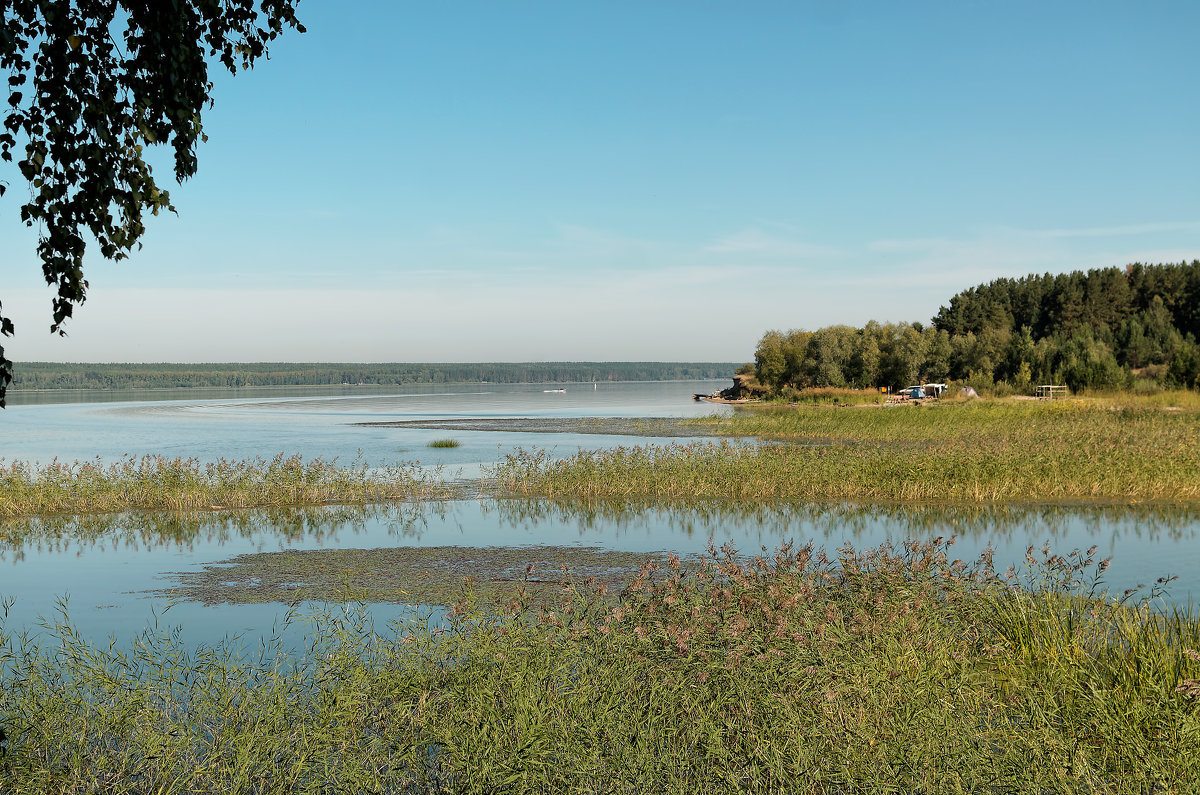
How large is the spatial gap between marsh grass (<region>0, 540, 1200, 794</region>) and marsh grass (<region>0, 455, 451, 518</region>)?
1468 centimetres

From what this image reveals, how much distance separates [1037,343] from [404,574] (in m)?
87.9

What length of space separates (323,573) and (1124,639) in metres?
11.2

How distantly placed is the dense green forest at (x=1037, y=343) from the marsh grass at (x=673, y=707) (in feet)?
195

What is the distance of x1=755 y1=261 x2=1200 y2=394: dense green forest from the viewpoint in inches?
2776

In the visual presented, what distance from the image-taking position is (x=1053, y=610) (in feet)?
29.0

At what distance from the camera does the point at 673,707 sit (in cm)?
686

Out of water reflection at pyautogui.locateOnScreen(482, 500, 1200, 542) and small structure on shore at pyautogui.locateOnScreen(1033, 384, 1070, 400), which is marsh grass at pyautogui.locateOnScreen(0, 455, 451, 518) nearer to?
water reflection at pyautogui.locateOnScreen(482, 500, 1200, 542)

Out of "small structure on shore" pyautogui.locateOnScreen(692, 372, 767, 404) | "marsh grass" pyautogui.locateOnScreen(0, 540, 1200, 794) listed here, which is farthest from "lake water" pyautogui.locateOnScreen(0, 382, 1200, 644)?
"small structure on shore" pyautogui.locateOnScreen(692, 372, 767, 404)

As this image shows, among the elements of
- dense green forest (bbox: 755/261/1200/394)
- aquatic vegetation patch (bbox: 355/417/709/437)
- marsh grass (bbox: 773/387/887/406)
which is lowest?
aquatic vegetation patch (bbox: 355/417/709/437)

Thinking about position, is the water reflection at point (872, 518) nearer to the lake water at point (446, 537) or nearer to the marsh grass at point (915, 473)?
the lake water at point (446, 537)

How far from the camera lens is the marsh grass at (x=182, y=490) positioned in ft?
72.4

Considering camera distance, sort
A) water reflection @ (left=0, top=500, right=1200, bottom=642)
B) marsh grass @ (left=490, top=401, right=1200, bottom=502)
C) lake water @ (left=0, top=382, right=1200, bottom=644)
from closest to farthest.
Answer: lake water @ (left=0, top=382, right=1200, bottom=644), water reflection @ (left=0, top=500, right=1200, bottom=642), marsh grass @ (left=490, top=401, right=1200, bottom=502)

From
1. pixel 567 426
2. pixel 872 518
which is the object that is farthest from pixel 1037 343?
pixel 872 518

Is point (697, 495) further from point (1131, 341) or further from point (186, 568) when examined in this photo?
point (1131, 341)
